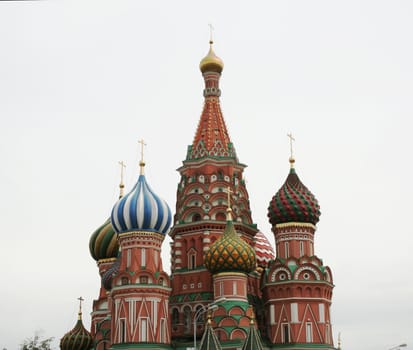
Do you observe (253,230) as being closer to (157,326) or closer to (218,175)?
(218,175)

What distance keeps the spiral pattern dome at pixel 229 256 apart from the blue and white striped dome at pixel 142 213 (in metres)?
2.97

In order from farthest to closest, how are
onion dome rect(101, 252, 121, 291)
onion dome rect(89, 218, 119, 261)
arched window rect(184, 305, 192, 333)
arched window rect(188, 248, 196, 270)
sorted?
1. onion dome rect(89, 218, 119, 261)
2. onion dome rect(101, 252, 121, 291)
3. arched window rect(188, 248, 196, 270)
4. arched window rect(184, 305, 192, 333)

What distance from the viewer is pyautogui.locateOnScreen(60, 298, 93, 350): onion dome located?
49281mm

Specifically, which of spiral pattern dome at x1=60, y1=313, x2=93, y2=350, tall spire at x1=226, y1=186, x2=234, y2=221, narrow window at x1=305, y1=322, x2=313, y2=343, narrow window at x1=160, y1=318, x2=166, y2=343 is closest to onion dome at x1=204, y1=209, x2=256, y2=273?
tall spire at x1=226, y1=186, x2=234, y2=221

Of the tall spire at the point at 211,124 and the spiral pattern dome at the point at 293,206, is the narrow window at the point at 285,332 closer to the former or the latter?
the spiral pattern dome at the point at 293,206

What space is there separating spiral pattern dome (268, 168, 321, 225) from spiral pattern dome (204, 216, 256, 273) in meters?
3.76

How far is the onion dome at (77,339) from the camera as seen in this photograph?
49.3 meters

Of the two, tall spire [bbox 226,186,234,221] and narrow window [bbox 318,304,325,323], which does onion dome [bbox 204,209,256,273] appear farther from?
narrow window [bbox 318,304,325,323]

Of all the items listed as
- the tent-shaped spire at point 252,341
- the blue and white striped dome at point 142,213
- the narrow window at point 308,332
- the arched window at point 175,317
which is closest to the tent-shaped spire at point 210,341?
the tent-shaped spire at point 252,341

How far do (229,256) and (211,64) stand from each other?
13.9 metres

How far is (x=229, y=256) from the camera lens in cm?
4100

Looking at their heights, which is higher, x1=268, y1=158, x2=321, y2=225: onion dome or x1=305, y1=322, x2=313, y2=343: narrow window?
x1=268, y1=158, x2=321, y2=225: onion dome

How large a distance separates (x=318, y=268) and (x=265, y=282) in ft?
9.78

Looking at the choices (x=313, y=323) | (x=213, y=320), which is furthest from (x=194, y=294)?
(x=313, y=323)
